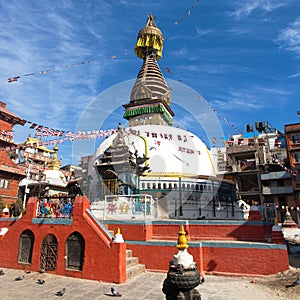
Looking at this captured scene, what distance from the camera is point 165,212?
14.4m

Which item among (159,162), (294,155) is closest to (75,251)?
(159,162)

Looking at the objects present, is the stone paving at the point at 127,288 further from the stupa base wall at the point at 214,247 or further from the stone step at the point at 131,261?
the stone step at the point at 131,261

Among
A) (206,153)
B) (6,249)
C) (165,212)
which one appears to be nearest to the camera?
(6,249)

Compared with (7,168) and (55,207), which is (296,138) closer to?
(55,207)

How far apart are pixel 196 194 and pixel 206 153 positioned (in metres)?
9.75

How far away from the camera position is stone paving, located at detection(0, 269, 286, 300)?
7.04m

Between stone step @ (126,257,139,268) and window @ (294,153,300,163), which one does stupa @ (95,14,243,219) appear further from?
window @ (294,153,300,163)

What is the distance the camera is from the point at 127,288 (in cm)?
769

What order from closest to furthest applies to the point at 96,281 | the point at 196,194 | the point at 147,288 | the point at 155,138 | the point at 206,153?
the point at 147,288
the point at 96,281
the point at 196,194
the point at 155,138
the point at 206,153

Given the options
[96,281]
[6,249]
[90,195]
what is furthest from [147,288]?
[90,195]

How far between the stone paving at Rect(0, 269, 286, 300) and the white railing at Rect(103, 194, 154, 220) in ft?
8.76

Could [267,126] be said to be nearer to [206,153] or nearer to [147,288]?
[206,153]

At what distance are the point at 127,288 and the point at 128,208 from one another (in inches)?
158

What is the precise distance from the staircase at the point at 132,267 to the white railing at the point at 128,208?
5.66 feet
